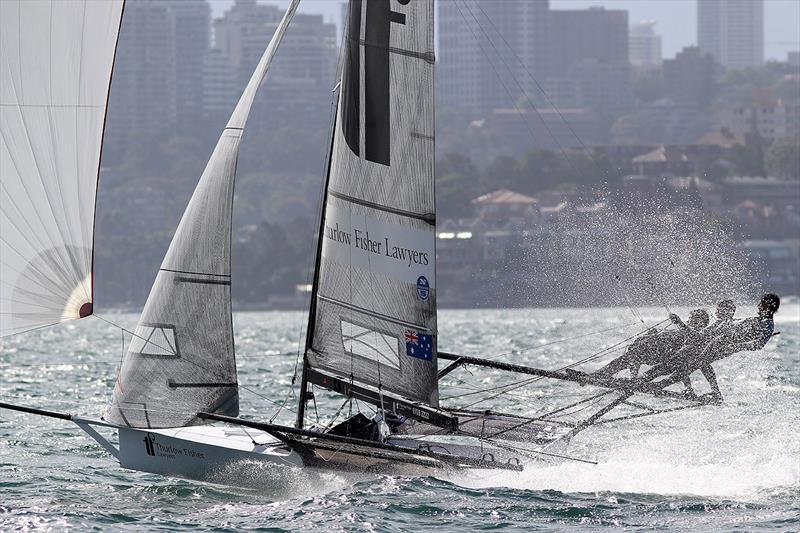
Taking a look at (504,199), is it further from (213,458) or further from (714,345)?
(213,458)

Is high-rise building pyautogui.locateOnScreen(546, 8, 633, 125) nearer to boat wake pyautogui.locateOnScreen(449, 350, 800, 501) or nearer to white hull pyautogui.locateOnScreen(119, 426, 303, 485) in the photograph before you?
boat wake pyautogui.locateOnScreen(449, 350, 800, 501)

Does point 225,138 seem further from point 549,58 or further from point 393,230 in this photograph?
point 549,58

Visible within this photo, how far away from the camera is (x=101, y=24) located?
10.4 meters

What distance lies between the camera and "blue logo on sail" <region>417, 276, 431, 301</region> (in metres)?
11.2

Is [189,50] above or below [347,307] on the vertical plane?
above

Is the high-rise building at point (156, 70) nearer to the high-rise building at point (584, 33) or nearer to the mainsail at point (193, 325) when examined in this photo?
the high-rise building at point (584, 33)

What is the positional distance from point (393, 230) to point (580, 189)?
81094 millimetres

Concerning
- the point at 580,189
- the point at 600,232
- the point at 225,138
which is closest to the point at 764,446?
the point at 225,138

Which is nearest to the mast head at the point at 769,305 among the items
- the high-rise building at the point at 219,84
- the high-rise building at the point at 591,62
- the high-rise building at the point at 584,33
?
the high-rise building at the point at 591,62

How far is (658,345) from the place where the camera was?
12000 mm

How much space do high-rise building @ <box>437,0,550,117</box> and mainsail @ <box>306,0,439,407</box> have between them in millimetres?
135423

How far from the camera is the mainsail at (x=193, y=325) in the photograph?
36.6 ft

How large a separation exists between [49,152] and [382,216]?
2.42 m

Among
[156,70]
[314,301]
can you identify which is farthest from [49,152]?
[156,70]
